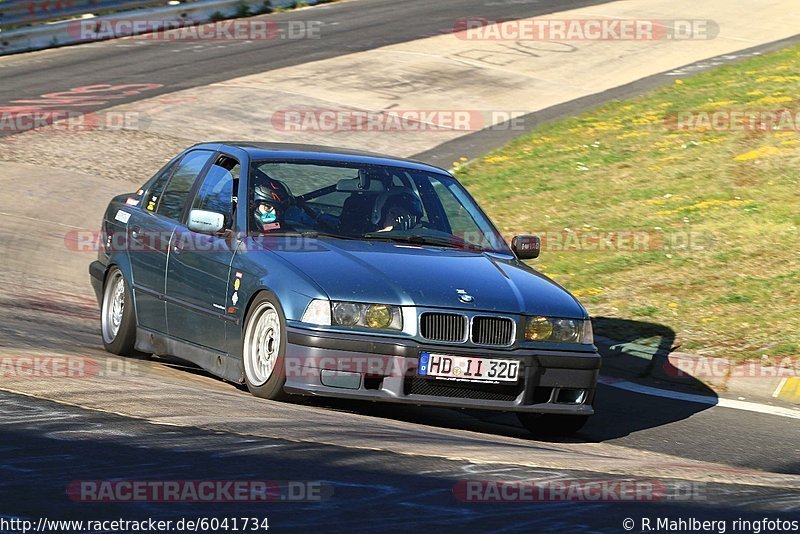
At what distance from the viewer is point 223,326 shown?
8.10 meters

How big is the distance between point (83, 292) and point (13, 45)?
14.3 m

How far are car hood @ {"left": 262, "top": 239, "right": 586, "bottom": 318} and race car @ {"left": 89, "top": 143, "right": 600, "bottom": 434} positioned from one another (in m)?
0.01

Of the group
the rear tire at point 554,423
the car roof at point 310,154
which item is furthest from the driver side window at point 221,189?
the rear tire at point 554,423

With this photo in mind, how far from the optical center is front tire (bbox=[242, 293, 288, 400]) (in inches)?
294

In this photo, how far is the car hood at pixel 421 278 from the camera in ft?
24.4

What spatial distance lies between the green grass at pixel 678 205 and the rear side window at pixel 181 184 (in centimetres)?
372

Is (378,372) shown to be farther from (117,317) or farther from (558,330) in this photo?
(117,317)

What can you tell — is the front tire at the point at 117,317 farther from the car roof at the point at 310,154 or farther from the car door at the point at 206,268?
the car roof at the point at 310,154

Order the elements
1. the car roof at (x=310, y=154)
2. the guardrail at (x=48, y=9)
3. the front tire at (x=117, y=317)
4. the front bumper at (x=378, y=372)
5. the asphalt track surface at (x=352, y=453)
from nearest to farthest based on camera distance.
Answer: the asphalt track surface at (x=352, y=453) < the front bumper at (x=378, y=372) < the car roof at (x=310, y=154) < the front tire at (x=117, y=317) < the guardrail at (x=48, y=9)

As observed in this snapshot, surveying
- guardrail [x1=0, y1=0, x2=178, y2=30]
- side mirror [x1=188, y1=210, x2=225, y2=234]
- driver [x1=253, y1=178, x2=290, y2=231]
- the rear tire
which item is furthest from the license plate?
guardrail [x1=0, y1=0, x2=178, y2=30]

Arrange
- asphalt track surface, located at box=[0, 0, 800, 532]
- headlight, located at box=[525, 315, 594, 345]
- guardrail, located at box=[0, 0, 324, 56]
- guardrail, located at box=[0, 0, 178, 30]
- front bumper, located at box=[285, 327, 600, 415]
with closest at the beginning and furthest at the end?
asphalt track surface, located at box=[0, 0, 800, 532]
front bumper, located at box=[285, 327, 600, 415]
headlight, located at box=[525, 315, 594, 345]
guardrail, located at box=[0, 0, 178, 30]
guardrail, located at box=[0, 0, 324, 56]

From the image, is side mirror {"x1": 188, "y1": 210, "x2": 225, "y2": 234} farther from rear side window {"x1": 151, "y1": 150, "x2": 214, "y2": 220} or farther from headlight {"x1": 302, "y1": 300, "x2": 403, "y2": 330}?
headlight {"x1": 302, "y1": 300, "x2": 403, "y2": 330}

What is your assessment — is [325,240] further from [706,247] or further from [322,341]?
[706,247]

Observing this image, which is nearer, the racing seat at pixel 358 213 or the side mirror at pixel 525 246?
the racing seat at pixel 358 213
